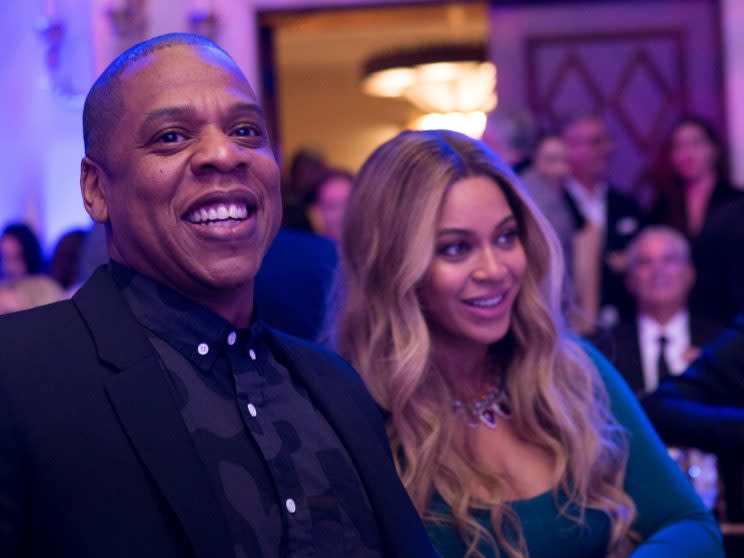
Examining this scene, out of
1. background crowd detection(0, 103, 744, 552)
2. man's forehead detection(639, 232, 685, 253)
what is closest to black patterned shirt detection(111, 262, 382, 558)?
background crowd detection(0, 103, 744, 552)

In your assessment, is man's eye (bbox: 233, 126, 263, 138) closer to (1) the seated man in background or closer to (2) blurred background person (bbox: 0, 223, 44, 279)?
(1) the seated man in background

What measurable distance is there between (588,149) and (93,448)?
402 cm

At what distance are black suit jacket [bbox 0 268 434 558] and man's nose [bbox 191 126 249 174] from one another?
0.67 feet

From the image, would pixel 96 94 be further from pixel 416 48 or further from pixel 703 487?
pixel 416 48

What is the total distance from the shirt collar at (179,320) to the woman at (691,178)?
3.79m

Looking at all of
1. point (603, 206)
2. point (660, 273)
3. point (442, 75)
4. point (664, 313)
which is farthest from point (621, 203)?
point (442, 75)

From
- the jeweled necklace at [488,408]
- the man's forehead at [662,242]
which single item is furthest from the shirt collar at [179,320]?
the man's forehead at [662,242]

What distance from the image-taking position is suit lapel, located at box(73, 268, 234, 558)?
1.24 metres

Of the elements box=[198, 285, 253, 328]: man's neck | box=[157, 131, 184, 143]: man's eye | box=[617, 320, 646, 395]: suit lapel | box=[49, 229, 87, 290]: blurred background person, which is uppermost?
box=[157, 131, 184, 143]: man's eye

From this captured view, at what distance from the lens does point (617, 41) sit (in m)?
6.14

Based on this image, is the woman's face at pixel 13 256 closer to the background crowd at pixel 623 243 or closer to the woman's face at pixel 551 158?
the background crowd at pixel 623 243

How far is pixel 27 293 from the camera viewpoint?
3.93 meters

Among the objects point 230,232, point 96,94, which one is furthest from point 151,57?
point 230,232

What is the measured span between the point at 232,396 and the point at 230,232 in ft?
0.66
